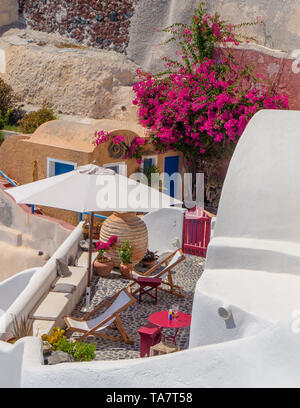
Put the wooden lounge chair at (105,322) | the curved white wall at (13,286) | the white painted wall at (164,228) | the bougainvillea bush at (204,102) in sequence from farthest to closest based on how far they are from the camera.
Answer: the bougainvillea bush at (204,102), the white painted wall at (164,228), the curved white wall at (13,286), the wooden lounge chair at (105,322)

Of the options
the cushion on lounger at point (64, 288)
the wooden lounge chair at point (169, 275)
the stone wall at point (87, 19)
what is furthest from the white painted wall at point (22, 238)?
the stone wall at point (87, 19)

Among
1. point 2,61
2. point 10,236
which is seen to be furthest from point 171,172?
point 2,61

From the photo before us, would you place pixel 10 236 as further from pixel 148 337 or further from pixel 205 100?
pixel 148 337

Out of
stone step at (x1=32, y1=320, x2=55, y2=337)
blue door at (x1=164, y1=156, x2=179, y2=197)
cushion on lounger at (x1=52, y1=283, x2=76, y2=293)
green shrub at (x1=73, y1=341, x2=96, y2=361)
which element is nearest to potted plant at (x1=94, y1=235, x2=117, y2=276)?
cushion on lounger at (x1=52, y1=283, x2=76, y2=293)

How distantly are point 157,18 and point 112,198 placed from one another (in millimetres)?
17945

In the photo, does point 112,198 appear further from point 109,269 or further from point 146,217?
point 146,217

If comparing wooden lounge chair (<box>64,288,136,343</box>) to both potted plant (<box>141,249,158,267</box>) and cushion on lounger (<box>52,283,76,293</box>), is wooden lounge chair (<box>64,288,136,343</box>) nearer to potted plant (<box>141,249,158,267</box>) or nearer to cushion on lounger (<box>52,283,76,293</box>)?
cushion on lounger (<box>52,283,76,293</box>)

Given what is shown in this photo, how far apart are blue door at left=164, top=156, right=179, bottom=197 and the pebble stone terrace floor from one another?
4965 millimetres

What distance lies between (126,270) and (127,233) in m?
0.90

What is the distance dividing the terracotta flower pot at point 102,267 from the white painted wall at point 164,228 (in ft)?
7.00

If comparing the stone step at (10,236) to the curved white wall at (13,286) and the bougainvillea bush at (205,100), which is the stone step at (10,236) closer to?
the curved white wall at (13,286)

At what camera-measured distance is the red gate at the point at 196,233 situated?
13378 millimetres
